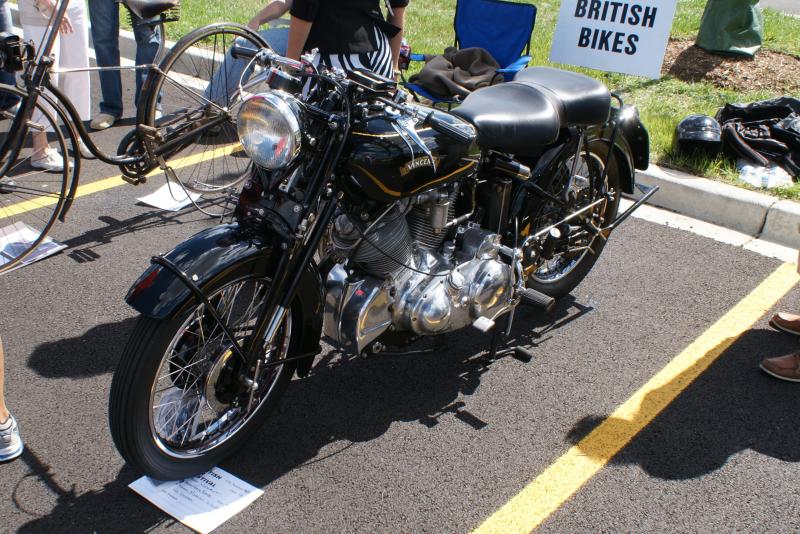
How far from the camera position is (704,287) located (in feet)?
14.1

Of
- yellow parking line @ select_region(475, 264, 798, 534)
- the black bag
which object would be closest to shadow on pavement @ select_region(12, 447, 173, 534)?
yellow parking line @ select_region(475, 264, 798, 534)

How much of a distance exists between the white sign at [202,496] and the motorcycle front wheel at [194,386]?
46mm

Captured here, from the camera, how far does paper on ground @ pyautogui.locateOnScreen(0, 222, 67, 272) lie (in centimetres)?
417

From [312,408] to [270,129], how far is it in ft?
4.21

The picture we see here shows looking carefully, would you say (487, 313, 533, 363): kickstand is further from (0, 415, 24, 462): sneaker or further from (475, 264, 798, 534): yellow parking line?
(0, 415, 24, 462): sneaker

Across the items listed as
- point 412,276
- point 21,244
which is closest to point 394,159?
point 412,276

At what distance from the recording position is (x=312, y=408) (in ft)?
10.5

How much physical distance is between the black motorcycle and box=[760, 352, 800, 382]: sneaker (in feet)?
3.72

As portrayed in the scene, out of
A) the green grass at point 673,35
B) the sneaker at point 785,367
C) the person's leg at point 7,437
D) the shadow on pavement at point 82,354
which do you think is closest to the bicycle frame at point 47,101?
the shadow on pavement at point 82,354

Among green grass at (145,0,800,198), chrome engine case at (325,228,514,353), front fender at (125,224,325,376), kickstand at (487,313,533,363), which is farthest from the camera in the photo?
green grass at (145,0,800,198)

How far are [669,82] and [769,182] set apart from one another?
244 centimetres

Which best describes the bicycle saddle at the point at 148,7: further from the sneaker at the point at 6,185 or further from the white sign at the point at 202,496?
the white sign at the point at 202,496

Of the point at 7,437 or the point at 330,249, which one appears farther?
the point at 330,249

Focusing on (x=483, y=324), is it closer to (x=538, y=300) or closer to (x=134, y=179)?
(x=538, y=300)
